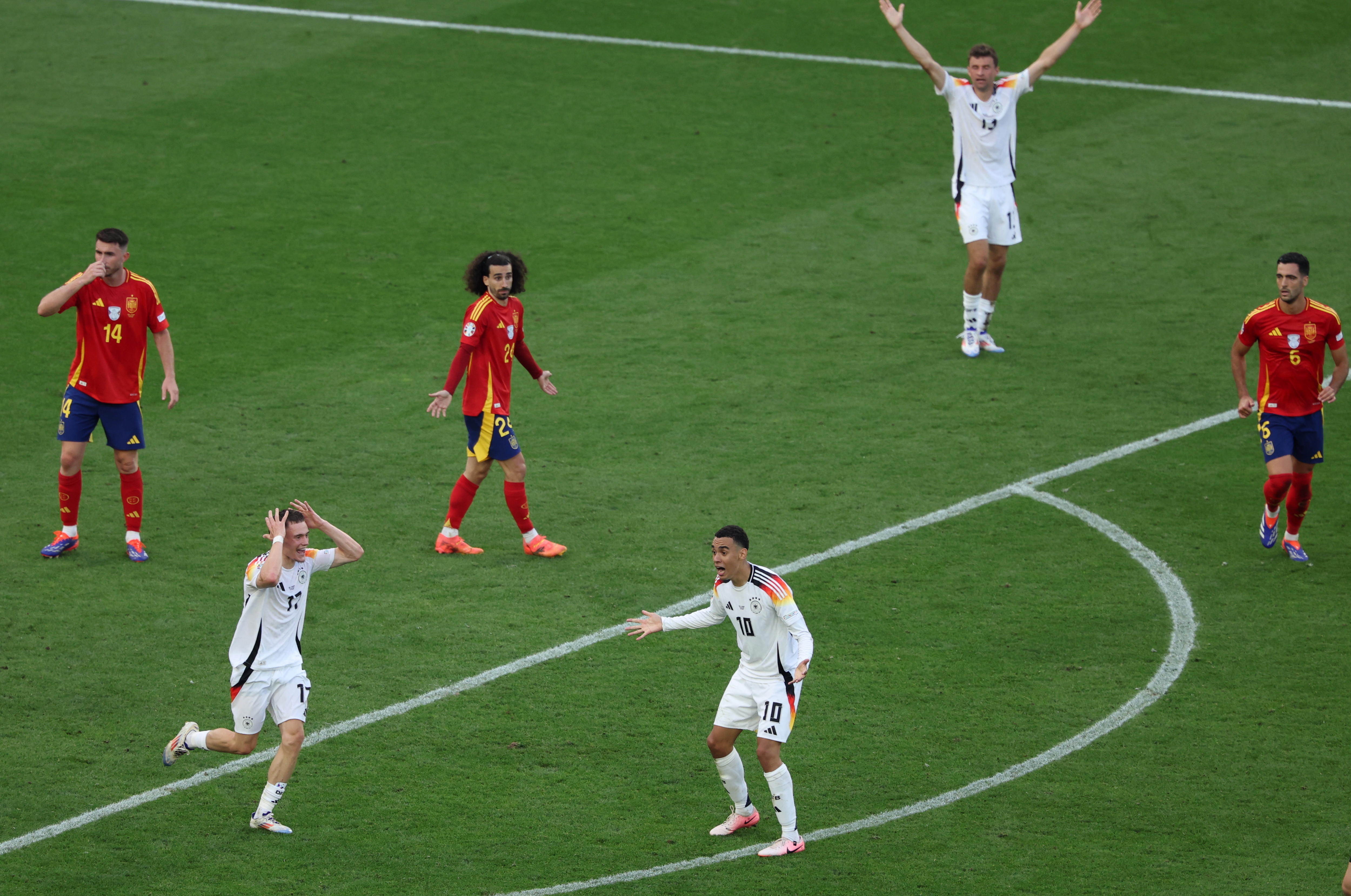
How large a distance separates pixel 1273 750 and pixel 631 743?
4.19m

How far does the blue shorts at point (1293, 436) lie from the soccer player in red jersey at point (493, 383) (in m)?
5.85

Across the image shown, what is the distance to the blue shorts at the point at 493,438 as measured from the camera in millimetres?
12648

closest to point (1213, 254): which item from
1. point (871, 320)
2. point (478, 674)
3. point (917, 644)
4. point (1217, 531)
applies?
point (871, 320)

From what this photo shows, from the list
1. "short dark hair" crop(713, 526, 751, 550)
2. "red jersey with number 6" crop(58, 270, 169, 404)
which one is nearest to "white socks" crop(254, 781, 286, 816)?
"short dark hair" crop(713, 526, 751, 550)

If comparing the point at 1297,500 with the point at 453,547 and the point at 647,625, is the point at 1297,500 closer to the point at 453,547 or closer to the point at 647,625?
the point at 647,625

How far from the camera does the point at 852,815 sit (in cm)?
943

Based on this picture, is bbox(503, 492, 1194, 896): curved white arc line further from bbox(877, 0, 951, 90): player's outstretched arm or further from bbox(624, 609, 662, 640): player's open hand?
bbox(877, 0, 951, 90): player's outstretched arm

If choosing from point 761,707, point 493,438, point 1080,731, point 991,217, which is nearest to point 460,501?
point 493,438

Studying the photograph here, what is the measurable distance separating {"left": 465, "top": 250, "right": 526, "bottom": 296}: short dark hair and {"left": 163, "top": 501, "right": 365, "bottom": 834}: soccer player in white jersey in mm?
3963

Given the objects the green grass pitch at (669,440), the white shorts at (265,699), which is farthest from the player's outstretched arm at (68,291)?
the white shorts at (265,699)

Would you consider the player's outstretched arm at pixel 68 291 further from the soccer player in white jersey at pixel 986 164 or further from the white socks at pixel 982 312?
the white socks at pixel 982 312

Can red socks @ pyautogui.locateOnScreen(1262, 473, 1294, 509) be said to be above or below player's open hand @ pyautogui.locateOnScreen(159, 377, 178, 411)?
below

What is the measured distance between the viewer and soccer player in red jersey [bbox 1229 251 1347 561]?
12.4 meters

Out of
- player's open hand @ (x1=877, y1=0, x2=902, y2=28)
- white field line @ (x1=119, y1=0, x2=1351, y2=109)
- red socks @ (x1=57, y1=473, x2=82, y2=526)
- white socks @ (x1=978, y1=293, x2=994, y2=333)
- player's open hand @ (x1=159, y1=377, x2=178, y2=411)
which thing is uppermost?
white field line @ (x1=119, y1=0, x2=1351, y2=109)
